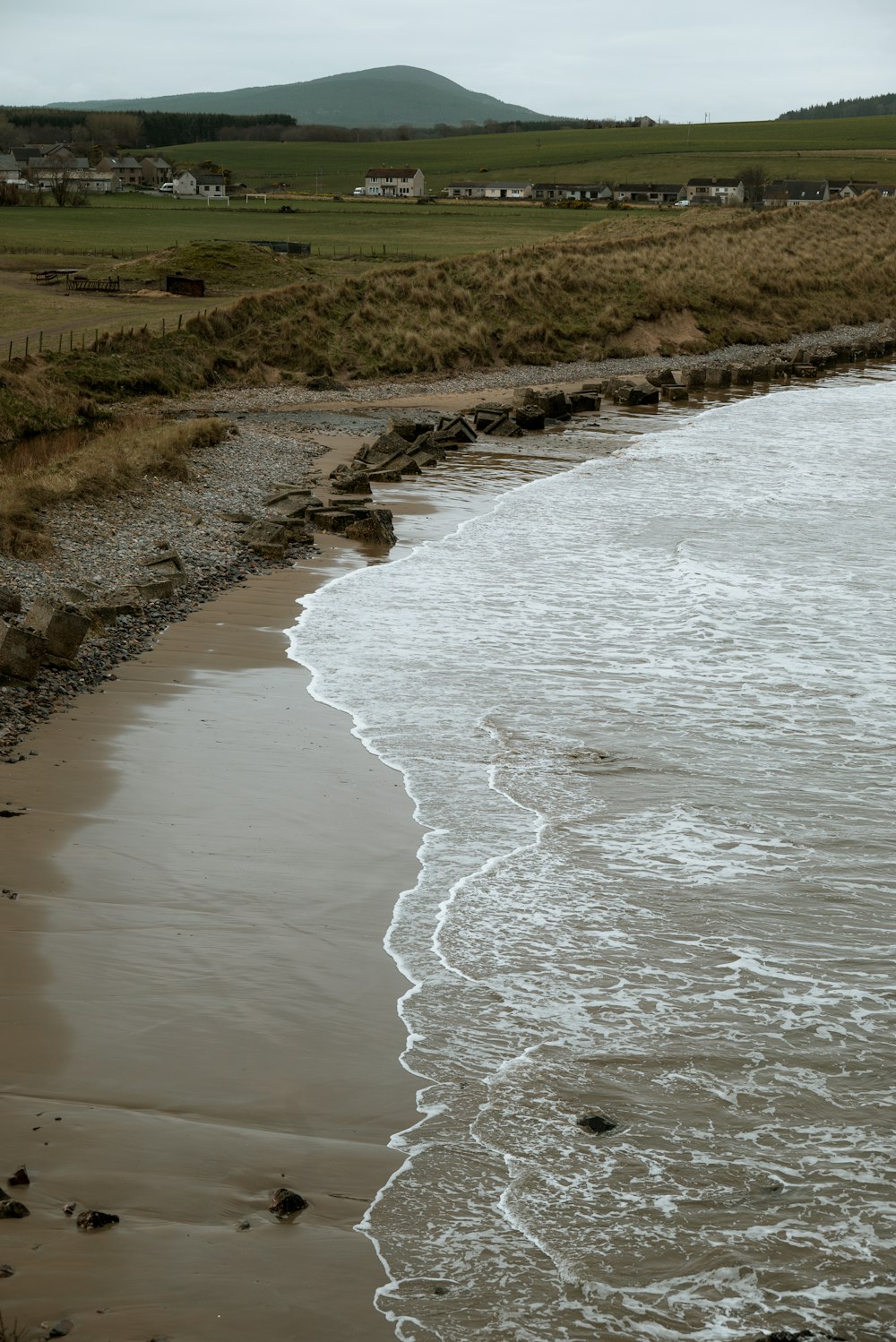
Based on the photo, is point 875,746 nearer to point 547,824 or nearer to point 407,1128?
point 547,824

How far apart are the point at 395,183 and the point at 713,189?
42054 millimetres

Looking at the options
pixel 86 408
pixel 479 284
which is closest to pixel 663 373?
pixel 479 284

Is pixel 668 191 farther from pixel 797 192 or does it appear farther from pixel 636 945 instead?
pixel 636 945

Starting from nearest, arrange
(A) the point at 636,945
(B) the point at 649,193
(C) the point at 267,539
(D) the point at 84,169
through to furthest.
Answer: (A) the point at 636,945 < (C) the point at 267,539 < (B) the point at 649,193 < (D) the point at 84,169

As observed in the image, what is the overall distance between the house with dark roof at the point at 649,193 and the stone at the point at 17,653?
148606mm

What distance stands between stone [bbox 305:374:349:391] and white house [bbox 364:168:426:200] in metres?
132

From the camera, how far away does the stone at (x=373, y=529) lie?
74.7 feet

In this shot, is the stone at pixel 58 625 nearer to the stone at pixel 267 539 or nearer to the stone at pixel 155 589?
the stone at pixel 155 589

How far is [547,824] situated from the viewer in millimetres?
11109

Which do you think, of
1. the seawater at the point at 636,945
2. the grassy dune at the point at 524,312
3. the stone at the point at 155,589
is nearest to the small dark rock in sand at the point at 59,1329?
the seawater at the point at 636,945

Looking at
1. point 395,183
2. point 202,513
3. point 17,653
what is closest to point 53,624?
point 17,653

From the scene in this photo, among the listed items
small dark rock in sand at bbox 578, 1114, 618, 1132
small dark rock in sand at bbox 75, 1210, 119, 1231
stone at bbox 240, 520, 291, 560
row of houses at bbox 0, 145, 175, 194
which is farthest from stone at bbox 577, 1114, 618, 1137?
row of houses at bbox 0, 145, 175, 194

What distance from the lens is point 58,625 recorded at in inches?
560

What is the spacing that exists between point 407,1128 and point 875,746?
304 inches
